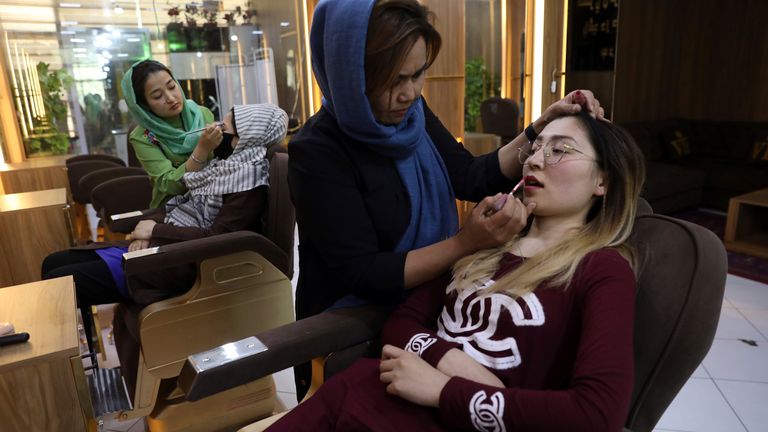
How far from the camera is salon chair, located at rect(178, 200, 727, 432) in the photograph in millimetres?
847

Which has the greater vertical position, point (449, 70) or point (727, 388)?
point (449, 70)

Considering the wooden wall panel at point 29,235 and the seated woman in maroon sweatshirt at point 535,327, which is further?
the wooden wall panel at point 29,235

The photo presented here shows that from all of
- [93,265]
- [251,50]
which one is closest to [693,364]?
[93,265]

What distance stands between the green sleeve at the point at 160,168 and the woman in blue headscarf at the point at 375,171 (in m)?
0.97

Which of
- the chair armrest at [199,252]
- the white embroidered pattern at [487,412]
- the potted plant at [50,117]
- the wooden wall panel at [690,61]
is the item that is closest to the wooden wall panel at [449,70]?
the wooden wall panel at [690,61]

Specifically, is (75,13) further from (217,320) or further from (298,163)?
(298,163)

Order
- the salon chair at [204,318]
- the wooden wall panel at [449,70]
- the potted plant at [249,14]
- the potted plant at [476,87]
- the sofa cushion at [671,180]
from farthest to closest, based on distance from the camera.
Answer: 1. the potted plant at [476,87]
2. the potted plant at [249,14]
3. the sofa cushion at [671,180]
4. the wooden wall panel at [449,70]
5. the salon chair at [204,318]

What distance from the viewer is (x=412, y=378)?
854 millimetres

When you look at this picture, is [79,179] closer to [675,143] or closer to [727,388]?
[727,388]

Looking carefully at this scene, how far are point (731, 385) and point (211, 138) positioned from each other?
214 cm

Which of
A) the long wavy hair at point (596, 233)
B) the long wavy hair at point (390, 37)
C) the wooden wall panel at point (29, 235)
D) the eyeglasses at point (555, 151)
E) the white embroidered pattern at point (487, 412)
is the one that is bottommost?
the wooden wall panel at point (29, 235)

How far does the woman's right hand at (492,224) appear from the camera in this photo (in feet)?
3.07

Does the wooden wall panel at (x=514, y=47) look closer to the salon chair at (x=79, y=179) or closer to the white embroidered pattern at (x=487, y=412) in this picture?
the salon chair at (x=79, y=179)

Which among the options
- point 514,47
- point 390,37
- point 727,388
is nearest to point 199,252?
point 390,37
